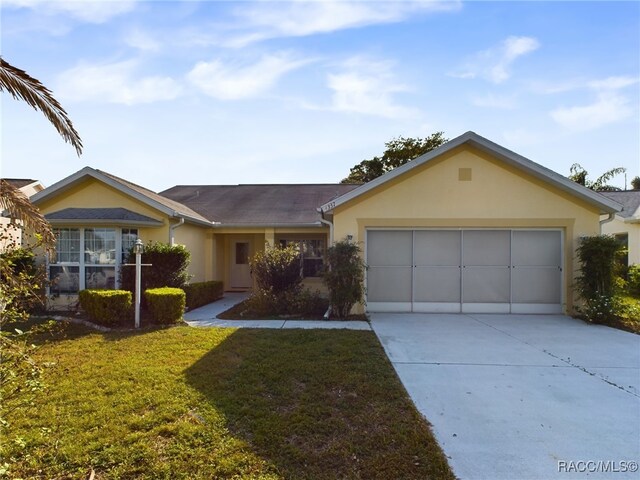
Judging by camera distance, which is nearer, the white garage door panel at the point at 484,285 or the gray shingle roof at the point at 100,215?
the gray shingle roof at the point at 100,215

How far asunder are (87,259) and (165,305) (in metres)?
3.93

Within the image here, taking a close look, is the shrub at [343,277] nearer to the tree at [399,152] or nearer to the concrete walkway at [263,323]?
the concrete walkway at [263,323]

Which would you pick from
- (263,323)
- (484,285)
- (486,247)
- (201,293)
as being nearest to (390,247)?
(486,247)

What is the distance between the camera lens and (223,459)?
11.0 ft

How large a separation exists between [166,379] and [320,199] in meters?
12.6

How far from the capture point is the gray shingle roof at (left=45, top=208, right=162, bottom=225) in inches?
417

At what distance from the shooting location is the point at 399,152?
33281 millimetres

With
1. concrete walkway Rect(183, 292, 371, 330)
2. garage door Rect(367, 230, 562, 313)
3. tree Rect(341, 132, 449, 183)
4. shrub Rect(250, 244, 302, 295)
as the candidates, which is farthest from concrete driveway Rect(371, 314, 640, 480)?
tree Rect(341, 132, 449, 183)

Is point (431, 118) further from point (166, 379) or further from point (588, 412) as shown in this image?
point (166, 379)

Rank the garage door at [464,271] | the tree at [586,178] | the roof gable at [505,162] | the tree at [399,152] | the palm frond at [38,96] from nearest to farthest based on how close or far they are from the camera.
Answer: the palm frond at [38,96] < the roof gable at [505,162] < the garage door at [464,271] < the tree at [586,178] < the tree at [399,152]

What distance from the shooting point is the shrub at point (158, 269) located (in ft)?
34.9

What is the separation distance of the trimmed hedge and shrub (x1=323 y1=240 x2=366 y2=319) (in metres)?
4.39

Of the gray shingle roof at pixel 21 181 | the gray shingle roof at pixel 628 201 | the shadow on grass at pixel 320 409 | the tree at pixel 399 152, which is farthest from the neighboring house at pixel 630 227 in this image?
the gray shingle roof at pixel 21 181

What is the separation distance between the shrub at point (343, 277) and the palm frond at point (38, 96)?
658 cm
